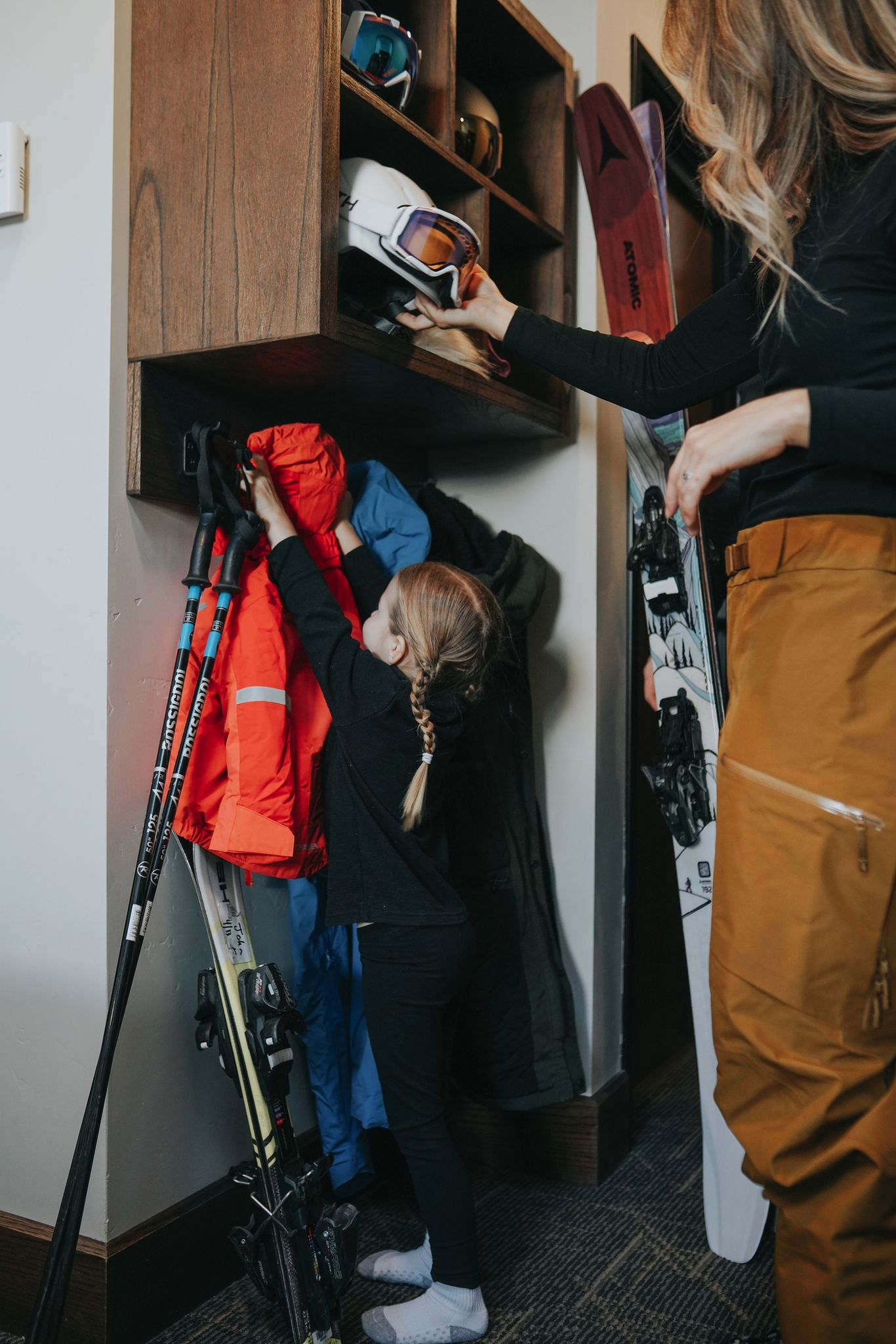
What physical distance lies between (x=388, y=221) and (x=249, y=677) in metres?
0.67

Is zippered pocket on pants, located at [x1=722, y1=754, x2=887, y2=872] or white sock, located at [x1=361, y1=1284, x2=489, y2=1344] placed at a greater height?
zippered pocket on pants, located at [x1=722, y1=754, x2=887, y2=872]

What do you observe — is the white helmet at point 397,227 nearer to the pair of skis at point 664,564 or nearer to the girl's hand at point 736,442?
the pair of skis at point 664,564

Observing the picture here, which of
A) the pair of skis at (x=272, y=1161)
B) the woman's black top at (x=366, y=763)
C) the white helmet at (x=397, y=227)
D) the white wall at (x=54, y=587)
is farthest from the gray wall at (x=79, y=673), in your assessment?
the white helmet at (x=397, y=227)

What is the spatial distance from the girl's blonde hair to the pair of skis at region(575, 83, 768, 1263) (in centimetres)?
43

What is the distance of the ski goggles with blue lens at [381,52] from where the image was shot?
5.07 ft

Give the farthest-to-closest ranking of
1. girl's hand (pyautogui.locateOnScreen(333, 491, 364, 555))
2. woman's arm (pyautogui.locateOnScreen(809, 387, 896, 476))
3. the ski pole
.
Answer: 1. girl's hand (pyautogui.locateOnScreen(333, 491, 364, 555))
2. the ski pole
3. woman's arm (pyautogui.locateOnScreen(809, 387, 896, 476))

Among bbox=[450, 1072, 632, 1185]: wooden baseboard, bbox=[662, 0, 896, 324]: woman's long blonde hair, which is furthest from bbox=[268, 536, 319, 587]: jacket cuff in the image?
bbox=[450, 1072, 632, 1185]: wooden baseboard

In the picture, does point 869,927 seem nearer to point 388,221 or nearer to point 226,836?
point 226,836

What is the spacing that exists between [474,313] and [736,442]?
0.73 metres

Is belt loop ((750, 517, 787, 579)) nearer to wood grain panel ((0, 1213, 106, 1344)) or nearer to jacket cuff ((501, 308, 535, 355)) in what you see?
jacket cuff ((501, 308, 535, 355))

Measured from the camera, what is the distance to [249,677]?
1.54 meters

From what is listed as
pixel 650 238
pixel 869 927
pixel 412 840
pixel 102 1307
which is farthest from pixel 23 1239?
pixel 650 238

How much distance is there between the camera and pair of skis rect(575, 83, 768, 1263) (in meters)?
1.92

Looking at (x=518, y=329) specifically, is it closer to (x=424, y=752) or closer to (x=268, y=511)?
(x=268, y=511)
